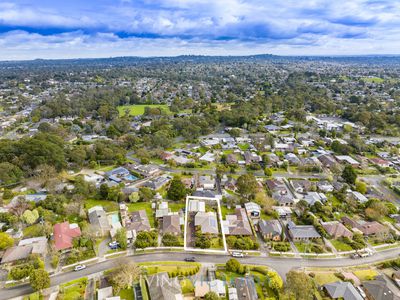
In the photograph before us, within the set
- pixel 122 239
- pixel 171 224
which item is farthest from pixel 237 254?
pixel 122 239

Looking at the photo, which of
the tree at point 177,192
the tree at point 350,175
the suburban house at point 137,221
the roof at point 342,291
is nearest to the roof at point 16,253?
the suburban house at point 137,221

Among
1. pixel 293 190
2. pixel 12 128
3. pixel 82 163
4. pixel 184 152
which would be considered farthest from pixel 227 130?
pixel 12 128

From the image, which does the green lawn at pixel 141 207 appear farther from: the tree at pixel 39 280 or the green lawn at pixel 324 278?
the green lawn at pixel 324 278

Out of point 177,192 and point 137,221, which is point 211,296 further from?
point 177,192

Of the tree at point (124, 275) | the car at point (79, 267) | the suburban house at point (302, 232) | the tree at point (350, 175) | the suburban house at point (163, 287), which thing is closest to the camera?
the suburban house at point (163, 287)

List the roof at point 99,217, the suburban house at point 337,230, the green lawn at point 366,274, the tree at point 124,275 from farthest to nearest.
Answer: the roof at point 99,217, the suburban house at point 337,230, the green lawn at point 366,274, the tree at point 124,275

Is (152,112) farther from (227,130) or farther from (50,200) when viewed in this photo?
(50,200)
